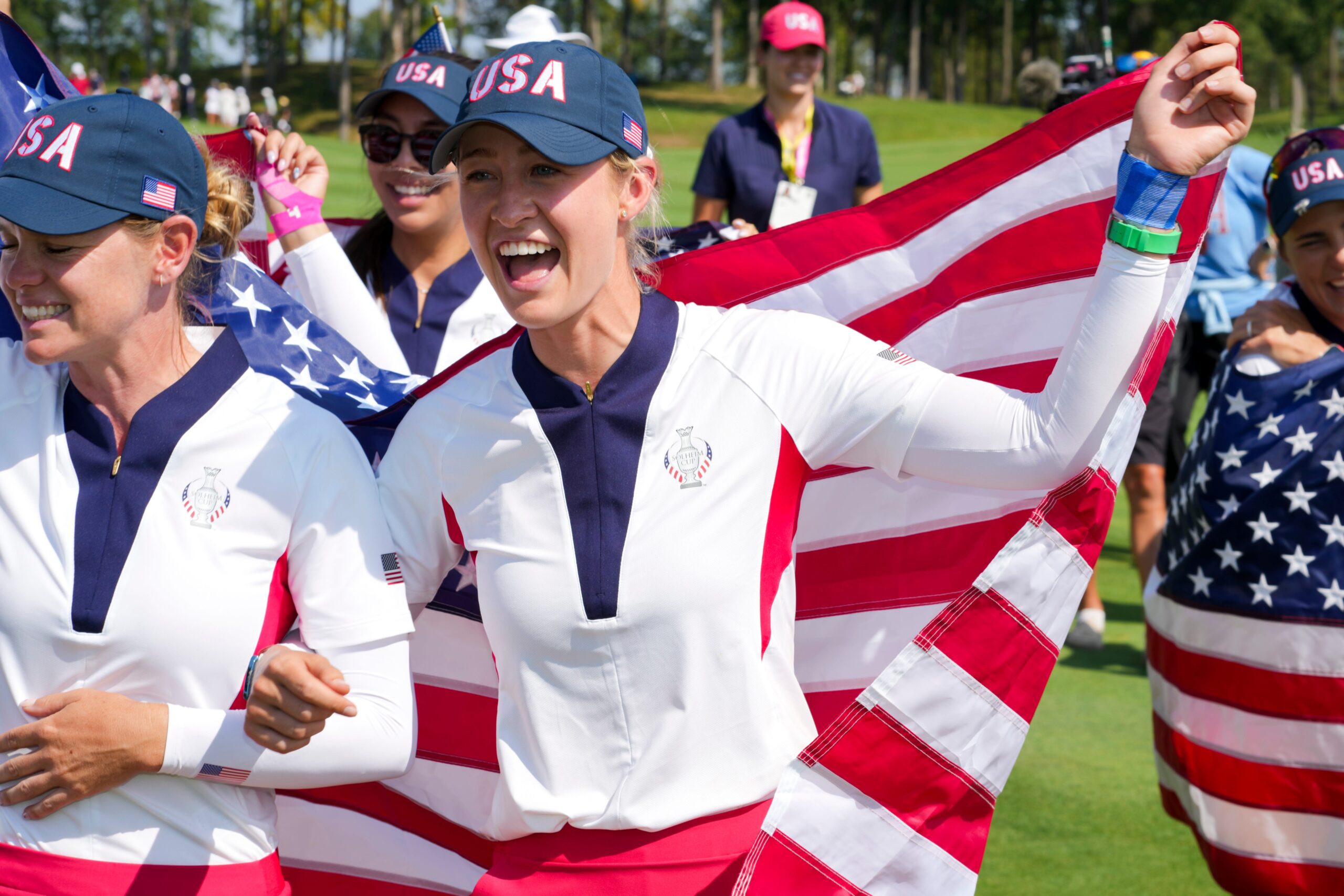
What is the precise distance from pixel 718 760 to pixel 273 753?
0.75m

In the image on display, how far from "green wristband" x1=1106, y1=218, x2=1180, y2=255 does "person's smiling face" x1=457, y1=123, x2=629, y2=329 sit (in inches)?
33.0

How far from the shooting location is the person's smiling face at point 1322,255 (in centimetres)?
372

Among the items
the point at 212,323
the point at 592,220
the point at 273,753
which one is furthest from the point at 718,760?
the point at 212,323

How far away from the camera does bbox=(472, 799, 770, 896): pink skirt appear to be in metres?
2.29

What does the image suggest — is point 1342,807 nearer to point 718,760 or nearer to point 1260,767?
point 1260,767

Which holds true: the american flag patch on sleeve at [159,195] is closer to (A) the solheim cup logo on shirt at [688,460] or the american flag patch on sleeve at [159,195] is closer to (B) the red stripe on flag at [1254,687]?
(A) the solheim cup logo on shirt at [688,460]

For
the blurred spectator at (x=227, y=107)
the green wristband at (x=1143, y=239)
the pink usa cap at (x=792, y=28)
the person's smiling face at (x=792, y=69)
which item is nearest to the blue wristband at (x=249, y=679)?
the green wristband at (x=1143, y=239)

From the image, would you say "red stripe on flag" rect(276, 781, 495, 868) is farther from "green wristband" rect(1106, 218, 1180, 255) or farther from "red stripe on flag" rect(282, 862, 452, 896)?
"green wristband" rect(1106, 218, 1180, 255)

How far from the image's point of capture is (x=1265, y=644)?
3.79m

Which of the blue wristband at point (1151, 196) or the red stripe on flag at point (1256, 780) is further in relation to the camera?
the red stripe on flag at point (1256, 780)

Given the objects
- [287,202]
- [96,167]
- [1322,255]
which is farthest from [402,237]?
[1322,255]

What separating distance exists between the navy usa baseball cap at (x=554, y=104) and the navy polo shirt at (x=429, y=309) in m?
1.50

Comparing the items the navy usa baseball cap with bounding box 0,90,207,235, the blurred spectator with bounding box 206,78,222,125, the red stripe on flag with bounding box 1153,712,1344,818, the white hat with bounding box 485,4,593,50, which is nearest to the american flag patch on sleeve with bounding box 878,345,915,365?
the navy usa baseball cap with bounding box 0,90,207,235

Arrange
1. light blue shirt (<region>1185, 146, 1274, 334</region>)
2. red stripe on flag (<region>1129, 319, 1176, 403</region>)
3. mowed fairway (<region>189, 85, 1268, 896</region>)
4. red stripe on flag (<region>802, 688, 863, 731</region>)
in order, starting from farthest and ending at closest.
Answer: light blue shirt (<region>1185, 146, 1274, 334</region>)
mowed fairway (<region>189, 85, 1268, 896</region>)
red stripe on flag (<region>802, 688, 863, 731</region>)
red stripe on flag (<region>1129, 319, 1176, 403</region>)
